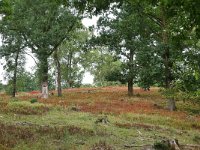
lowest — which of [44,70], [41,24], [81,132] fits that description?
[81,132]

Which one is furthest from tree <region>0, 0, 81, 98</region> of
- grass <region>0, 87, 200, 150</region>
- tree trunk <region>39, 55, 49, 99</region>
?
grass <region>0, 87, 200, 150</region>

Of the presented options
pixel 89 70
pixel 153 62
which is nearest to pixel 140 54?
pixel 153 62

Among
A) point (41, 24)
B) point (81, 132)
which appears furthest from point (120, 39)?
point (81, 132)

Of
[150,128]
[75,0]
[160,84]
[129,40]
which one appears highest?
[129,40]

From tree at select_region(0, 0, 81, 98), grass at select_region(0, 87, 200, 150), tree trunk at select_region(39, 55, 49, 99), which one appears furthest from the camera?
tree trunk at select_region(39, 55, 49, 99)

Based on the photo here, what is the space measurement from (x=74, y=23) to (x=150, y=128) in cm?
2516

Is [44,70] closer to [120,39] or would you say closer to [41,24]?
[41,24]

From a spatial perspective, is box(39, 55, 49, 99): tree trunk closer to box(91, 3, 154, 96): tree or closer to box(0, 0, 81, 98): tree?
box(0, 0, 81, 98): tree

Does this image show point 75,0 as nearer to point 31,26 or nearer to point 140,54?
point 140,54

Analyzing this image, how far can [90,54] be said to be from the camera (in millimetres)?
94812

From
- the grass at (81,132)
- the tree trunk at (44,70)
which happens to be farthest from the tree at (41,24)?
the grass at (81,132)

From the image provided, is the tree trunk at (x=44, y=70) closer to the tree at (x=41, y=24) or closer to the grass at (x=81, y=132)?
the tree at (x=41, y=24)

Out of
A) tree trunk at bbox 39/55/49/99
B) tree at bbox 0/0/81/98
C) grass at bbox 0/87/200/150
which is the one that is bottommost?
grass at bbox 0/87/200/150

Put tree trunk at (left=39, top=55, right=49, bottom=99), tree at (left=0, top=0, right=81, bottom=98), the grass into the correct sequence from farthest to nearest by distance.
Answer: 1. tree trunk at (left=39, top=55, right=49, bottom=99)
2. tree at (left=0, top=0, right=81, bottom=98)
3. the grass
